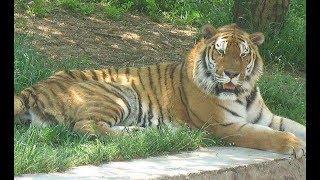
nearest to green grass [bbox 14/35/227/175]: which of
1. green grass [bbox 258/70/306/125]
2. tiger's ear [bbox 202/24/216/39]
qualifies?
tiger's ear [bbox 202/24/216/39]

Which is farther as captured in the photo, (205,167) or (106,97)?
(106,97)

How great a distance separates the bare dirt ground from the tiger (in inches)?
92.8

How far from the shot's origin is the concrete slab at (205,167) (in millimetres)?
5637

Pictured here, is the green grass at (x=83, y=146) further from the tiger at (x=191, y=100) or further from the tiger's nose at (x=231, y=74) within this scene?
the tiger's nose at (x=231, y=74)

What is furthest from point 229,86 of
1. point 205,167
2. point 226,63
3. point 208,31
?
point 205,167

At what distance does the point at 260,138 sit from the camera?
682 cm

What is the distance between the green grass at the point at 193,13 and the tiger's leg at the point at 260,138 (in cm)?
363

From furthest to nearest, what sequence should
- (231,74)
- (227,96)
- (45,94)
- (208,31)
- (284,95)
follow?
1. (284,95)
2. (208,31)
3. (45,94)
4. (227,96)
5. (231,74)

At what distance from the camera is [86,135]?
6.71 meters

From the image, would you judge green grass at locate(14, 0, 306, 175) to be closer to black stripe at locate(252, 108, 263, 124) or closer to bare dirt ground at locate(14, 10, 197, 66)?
bare dirt ground at locate(14, 10, 197, 66)

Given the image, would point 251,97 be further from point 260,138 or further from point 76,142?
point 76,142

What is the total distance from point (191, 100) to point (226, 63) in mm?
521

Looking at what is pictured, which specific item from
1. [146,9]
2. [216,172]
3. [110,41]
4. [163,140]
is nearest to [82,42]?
[110,41]

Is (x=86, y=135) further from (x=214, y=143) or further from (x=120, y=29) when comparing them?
(x=120, y=29)
